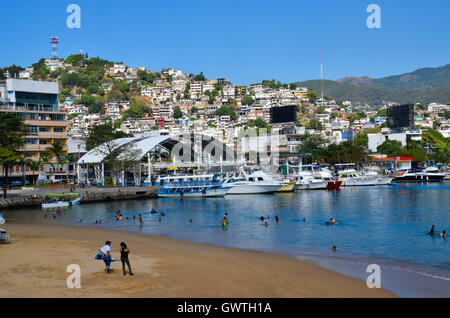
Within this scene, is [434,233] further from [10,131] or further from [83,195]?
[10,131]

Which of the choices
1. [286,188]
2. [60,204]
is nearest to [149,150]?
[286,188]

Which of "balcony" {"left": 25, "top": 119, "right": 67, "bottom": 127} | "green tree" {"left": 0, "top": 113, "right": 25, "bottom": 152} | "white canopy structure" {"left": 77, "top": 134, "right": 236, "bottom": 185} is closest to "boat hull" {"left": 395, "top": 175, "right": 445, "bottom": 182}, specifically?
"white canopy structure" {"left": 77, "top": 134, "right": 236, "bottom": 185}

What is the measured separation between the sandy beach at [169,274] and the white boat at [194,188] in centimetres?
4403

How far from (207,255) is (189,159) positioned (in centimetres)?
7916

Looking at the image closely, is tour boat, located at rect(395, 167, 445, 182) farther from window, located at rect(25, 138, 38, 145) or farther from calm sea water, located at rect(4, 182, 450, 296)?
window, located at rect(25, 138, 38, 145)

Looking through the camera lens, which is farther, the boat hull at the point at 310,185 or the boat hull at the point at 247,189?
the boat hull at the point at 310,185

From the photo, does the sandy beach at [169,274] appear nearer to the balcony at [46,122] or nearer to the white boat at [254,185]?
the white boat at [254,185]

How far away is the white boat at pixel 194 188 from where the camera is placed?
2987 inches

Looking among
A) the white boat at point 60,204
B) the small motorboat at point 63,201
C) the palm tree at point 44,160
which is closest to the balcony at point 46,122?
the palm tree at point 44,160

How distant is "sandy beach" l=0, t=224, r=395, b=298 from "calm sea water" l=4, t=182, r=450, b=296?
4656mm

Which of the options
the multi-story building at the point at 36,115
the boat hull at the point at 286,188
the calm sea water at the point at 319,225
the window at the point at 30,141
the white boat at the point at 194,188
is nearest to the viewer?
the calm sea water at the point at 319,225

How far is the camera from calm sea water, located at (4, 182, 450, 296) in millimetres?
28750

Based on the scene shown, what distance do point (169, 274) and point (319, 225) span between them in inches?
893
